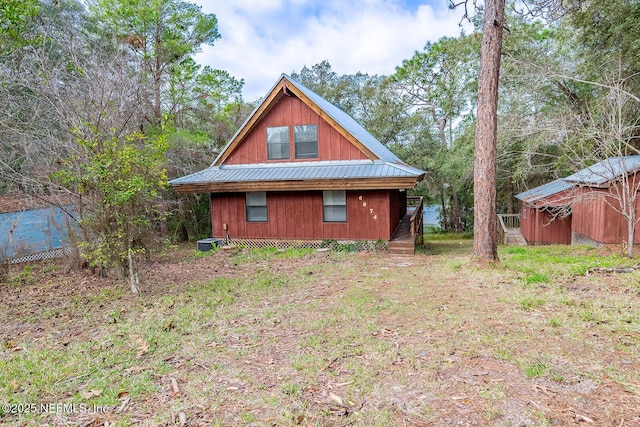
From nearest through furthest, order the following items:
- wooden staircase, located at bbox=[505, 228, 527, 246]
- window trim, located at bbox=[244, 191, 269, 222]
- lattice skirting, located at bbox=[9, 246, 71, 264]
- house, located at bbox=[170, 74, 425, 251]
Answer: lattice skirting, located at bbox=[9, 246, 71, 264] < house, located at bbox=[170, 74, 425, 251] < window trim, located at bbox=[244, 191, 269, 222] < wooden staircase, located at bbox=[505, 228, 527, 246]

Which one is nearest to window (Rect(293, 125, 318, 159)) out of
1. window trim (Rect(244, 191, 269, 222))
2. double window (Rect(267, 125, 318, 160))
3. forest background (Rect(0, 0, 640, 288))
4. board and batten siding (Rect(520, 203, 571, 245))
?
double window (Rect(267, 125, 318, 160))

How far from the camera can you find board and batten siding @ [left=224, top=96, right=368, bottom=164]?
12703mm

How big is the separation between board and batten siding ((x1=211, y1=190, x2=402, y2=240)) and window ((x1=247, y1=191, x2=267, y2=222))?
0.15 m

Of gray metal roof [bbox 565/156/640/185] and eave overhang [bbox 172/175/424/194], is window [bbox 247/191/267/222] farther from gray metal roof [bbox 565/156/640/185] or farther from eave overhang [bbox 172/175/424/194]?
gray metal roof [bbox 565/156/640/185]

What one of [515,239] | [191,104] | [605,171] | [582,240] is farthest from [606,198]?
[191,104]

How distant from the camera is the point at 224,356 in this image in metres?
3.95

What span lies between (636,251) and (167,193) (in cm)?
1802

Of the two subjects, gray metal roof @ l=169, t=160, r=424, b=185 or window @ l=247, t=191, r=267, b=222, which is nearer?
gray metal roof @ l=169, t=160, r=424, b=185

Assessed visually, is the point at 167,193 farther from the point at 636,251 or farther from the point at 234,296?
the point at 636,251

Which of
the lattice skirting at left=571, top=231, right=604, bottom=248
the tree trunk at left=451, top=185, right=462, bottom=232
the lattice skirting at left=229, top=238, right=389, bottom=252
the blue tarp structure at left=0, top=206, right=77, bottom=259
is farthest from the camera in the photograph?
the tree trunk at left=451, top=185, right=462, bottom=232

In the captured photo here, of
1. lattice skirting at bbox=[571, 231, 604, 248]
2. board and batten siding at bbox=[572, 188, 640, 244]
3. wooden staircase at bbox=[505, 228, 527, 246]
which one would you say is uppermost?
board and batten siding at bbox=[572, 188, 640, 244]

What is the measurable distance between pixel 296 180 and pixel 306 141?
6.79 feet

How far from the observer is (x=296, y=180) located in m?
11.8

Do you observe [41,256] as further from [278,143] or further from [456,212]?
[456,212]
